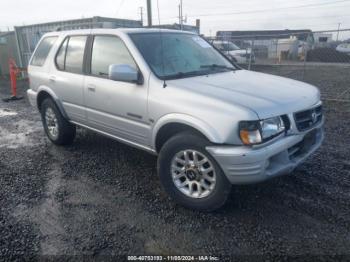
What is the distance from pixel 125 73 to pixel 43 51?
2.63 meters

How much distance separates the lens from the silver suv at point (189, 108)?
9.41 ft

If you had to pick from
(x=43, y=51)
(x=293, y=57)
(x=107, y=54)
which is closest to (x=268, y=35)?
(x=293, y=57)

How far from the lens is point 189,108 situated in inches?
122

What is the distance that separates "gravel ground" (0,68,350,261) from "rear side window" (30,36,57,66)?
67.0 inches

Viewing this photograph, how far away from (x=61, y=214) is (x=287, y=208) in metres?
2.40

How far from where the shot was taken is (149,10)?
52.6 ft

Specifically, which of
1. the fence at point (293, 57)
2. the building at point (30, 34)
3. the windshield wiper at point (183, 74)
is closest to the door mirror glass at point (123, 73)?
the windshield wiper at point (183, 74)

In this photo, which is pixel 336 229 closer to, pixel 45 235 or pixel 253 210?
pixel 253 210

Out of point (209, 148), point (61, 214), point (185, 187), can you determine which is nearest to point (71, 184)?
point (61, 214)

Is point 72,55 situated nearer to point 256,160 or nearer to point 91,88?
point 91,88

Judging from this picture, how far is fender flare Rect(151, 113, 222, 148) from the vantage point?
291cm

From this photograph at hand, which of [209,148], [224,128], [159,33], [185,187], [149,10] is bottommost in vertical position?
[185,187]

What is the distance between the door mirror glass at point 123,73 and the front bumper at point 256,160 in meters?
1.20

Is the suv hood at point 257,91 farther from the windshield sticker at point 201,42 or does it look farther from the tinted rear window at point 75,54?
the tinted rear window at point 75,54
